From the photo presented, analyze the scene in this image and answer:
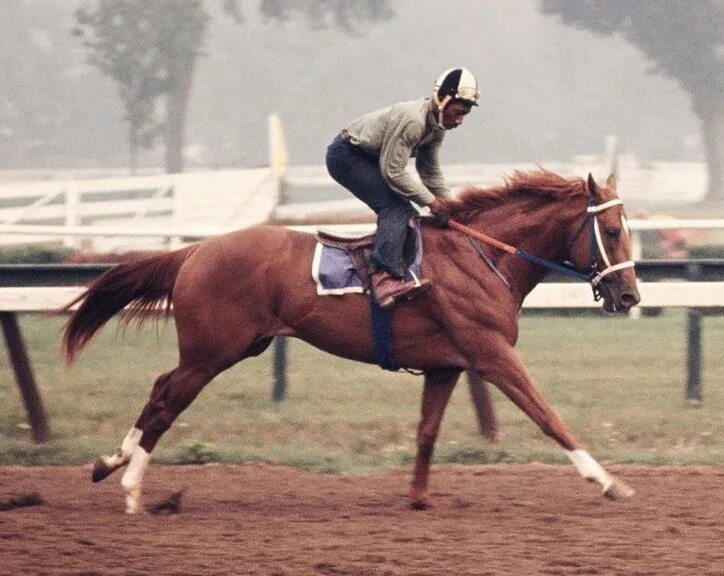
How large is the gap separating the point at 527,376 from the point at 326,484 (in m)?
1.34

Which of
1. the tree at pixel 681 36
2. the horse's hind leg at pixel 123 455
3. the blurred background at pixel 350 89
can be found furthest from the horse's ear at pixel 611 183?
the blurred background at pixel 350 89

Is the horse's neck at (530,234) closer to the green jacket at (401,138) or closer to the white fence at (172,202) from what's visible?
the green jacket at (401,138)

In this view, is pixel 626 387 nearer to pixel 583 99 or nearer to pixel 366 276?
pixel 366 276

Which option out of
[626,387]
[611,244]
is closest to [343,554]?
[611,244]

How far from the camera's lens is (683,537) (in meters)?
6.71

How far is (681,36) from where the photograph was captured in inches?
1463

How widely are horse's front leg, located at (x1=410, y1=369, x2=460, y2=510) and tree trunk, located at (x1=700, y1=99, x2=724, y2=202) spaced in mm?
31972

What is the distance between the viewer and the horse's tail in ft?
26.7

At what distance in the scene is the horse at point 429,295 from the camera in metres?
7.59

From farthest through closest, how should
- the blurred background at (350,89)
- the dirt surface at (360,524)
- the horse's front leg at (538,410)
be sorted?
the blurred background at (350,89), the horse's front leg at (538,410), the dirt surface at (360,524)

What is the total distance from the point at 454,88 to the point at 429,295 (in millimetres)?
938

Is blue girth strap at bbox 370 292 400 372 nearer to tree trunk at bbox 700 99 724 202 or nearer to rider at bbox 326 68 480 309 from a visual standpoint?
rider at bbox 326 68 480 309

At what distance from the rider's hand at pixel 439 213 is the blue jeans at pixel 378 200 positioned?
0.09 m

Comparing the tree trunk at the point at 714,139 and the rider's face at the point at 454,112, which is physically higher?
the rider's face at the point at 454,112
